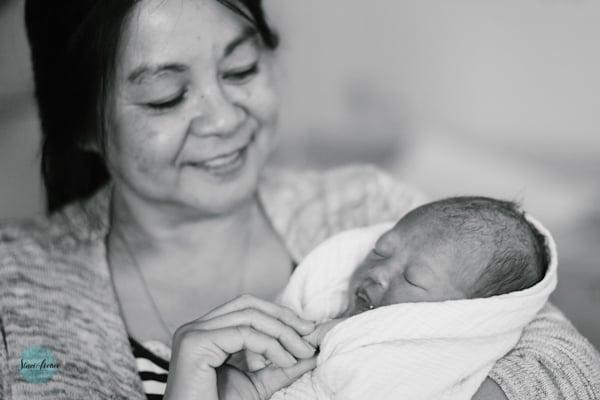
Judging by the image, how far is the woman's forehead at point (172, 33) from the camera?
1140 mm

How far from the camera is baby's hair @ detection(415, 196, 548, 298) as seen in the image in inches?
A: 40.4

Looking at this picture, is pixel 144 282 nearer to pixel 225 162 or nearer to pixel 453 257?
pixel 225 162

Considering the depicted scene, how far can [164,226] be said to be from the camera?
147 cm

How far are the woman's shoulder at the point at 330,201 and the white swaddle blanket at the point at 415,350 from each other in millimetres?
554

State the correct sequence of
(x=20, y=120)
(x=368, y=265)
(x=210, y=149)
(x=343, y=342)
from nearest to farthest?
(x=343, y=342) → (x=368, y=265) → (x=210, y=149) → (x=20, y=120)

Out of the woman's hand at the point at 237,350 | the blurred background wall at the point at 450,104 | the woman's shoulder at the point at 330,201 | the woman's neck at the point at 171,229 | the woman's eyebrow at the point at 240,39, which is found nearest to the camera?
the woman's hand at the point at 237,350

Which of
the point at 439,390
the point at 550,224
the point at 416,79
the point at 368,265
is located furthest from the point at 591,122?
the point at 439,390

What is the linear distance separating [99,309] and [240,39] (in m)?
0.58

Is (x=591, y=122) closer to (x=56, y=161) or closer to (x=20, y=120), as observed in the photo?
(x=56, y=161)

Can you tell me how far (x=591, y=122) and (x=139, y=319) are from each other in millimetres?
1377

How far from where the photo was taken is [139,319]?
135cm

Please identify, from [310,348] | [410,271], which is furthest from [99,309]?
[410,271]

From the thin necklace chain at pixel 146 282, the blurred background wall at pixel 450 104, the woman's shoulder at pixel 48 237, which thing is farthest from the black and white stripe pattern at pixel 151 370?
the blurred background wall at pixel 450 104

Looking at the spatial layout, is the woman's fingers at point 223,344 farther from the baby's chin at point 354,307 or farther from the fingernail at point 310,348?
the baby's chin at point 354,307
